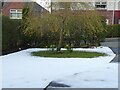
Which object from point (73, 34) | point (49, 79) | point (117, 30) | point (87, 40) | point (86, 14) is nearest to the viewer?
point (49, 79)

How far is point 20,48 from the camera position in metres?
20.7

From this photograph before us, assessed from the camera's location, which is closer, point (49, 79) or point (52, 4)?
point (49, 79)

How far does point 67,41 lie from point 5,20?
18.6 ft

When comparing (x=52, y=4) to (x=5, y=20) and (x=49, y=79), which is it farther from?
(x=49, y=79)

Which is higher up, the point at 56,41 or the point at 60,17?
the point at 60,17

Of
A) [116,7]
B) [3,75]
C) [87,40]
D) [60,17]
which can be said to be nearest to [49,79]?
[3,75]

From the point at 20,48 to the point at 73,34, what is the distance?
373cm

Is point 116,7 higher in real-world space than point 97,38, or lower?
higher

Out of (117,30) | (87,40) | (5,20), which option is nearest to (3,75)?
(5,20)

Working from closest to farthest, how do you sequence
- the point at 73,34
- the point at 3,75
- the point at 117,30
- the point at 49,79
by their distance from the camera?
the point at 49,79
the point at 3,75
the point at 73,34
the point at 117,30

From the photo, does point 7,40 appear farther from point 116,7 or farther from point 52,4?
point 116,7

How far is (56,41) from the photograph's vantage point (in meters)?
20.5

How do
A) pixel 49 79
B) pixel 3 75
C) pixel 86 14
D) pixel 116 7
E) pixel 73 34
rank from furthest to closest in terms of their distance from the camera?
pixel 116 7 < pixel 73 34 < pixel 86 14 < pixel 3 75 < pixel 49 79

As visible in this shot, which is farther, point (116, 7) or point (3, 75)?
point (116, 7)
